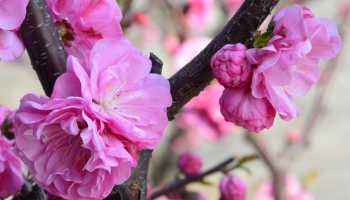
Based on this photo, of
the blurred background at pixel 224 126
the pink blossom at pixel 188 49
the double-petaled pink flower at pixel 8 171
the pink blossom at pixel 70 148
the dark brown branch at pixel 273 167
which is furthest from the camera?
the blurred background at pixel 224 126

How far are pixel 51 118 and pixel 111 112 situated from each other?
0.05 m

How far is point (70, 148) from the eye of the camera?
57 cm

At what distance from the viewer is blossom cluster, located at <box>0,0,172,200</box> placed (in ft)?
1.79

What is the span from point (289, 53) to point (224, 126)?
1531mm

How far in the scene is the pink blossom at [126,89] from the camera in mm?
560

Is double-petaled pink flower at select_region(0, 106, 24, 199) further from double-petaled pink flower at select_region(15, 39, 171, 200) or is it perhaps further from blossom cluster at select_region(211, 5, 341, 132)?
blossom cluster at select_region(211, 5, 341, 132)

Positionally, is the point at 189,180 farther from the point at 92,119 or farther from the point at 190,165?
the point at 92,119

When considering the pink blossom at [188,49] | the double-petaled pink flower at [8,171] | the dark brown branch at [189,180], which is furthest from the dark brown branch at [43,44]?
the pink blossom at [188,49]

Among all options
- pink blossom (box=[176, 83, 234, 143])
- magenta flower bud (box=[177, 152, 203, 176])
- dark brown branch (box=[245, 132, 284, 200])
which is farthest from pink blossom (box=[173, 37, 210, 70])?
magenta flower bud (box=[177, 152, 203, 176])

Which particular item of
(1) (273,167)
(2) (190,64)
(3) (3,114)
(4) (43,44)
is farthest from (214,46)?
(1) (273,167)

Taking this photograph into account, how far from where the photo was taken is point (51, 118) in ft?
1.79

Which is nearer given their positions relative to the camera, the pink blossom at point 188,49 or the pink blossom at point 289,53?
the pink blossom at point 289,53

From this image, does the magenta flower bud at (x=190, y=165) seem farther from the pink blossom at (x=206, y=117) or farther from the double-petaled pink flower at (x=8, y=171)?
the pink blossom at (x=206, y=117)

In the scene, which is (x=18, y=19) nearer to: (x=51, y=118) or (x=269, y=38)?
(x=51, y=118)
